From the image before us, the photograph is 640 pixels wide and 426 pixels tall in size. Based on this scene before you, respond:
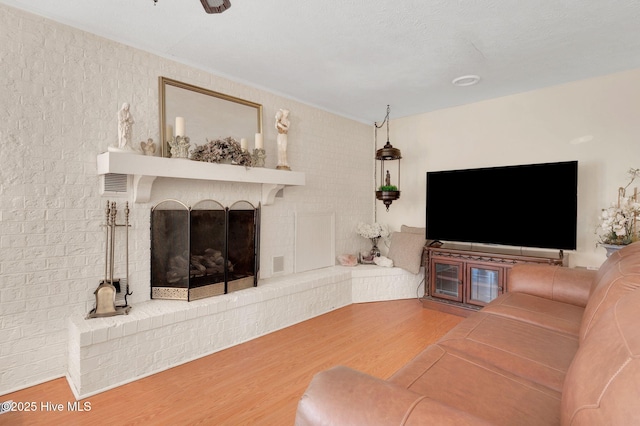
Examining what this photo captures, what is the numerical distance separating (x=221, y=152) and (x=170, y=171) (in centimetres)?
48

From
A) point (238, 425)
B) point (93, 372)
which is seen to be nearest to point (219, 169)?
point (93, 372)

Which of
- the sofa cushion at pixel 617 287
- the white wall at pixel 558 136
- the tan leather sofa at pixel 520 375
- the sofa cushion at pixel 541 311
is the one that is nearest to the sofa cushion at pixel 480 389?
the tan leather sofa at pixel 520 375

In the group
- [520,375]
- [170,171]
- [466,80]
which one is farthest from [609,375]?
[466,80]

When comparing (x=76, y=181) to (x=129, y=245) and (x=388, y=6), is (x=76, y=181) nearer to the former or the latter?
(x=129, y=245)

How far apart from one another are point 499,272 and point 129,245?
3476 millimetres

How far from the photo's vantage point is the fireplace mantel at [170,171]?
90.5 inches

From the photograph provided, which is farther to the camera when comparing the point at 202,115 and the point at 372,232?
the point at 372,232

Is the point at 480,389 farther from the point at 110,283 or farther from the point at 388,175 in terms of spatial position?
the point at 388,175

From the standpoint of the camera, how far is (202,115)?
2.98m

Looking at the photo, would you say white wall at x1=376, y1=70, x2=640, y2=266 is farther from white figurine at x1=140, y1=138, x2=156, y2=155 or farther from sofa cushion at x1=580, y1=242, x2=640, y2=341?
white figurine at x1=140, y1=138, x2=156, y2=155

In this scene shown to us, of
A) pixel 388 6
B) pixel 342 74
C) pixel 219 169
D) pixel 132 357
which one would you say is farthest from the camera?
pixel 342 74

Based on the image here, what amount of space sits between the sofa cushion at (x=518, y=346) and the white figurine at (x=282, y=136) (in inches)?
93.1

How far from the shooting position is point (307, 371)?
235cm

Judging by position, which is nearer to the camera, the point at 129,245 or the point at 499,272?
the point at 129,245
